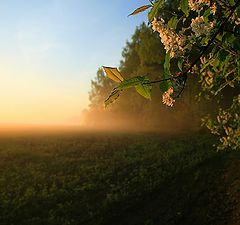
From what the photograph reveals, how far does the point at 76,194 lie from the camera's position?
632 inches

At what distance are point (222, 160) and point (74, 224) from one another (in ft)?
30.2

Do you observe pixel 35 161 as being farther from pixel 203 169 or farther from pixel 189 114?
pixel 189 114

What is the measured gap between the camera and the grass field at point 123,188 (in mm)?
12766

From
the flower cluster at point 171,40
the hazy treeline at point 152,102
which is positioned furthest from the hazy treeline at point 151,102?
the flower cluster at point 171,40

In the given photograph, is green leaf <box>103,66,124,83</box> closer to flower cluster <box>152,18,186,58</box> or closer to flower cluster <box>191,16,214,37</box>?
flower cluster <box>152,18,186,58</box>

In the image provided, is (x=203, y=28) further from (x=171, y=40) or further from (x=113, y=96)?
(x=113, y=96)

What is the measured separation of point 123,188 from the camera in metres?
16.3

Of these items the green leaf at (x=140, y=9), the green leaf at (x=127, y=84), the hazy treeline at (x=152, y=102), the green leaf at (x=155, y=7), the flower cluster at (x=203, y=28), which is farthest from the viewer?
the hazy treeline at (x=152, y=102)

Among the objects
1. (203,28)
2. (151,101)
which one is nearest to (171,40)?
(203,28)

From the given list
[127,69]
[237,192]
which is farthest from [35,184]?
[127,69]

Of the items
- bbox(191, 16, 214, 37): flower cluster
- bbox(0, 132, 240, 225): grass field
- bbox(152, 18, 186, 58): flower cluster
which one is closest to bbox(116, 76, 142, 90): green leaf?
bbox(152, 18, 186, 58): flower cluster

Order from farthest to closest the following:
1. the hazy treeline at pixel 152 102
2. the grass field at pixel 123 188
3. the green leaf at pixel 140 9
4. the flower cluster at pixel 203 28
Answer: the hazy treeline at pixel 152 102
the grass field at pixel 123 188
the flower cluster at pixel 203 28
the green leaf at pixel 140 9

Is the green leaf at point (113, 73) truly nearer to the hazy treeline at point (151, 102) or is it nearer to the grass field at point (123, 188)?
the grass field at point (123, 188)

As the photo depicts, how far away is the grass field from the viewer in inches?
503
